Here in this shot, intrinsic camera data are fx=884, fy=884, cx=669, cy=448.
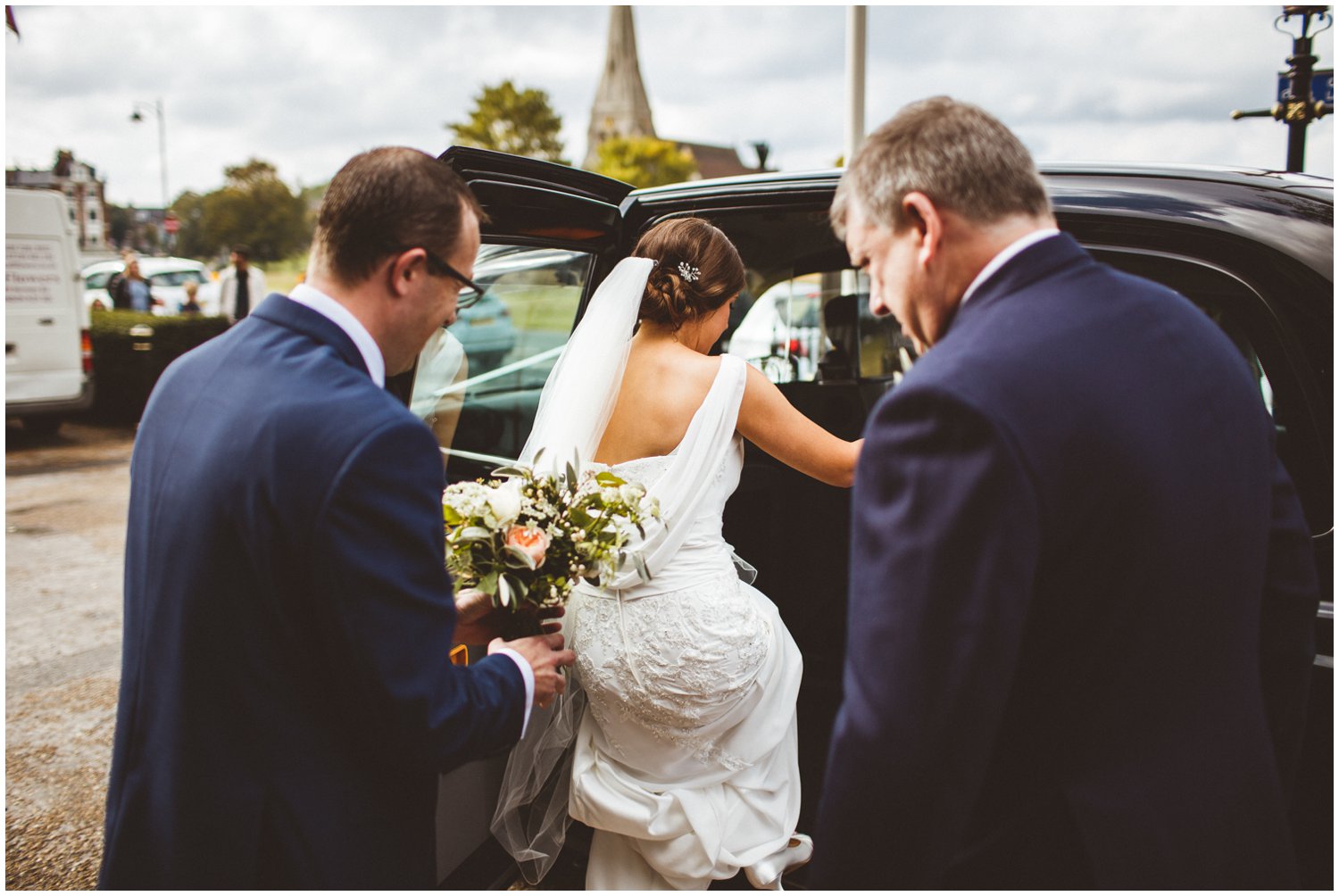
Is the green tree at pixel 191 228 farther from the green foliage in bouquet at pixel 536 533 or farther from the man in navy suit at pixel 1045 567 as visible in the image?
the man in navy suit at pixel 1045 567

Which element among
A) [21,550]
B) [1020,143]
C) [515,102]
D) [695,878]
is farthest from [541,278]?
[515,102]

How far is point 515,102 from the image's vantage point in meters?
37.5

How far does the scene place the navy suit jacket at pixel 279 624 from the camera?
4.22 ft

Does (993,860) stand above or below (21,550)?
above

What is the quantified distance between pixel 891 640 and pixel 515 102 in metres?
39.8

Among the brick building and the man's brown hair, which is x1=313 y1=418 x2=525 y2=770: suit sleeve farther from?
the brick building

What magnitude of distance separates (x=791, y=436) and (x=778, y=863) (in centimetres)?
127

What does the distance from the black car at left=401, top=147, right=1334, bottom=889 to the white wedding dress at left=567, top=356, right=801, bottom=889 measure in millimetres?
353

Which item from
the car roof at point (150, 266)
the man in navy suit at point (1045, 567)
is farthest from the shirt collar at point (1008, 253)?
the car roof at point (150, 266)

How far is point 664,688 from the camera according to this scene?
2514 mm

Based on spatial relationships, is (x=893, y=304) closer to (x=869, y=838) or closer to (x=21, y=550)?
(x=869, y=838)

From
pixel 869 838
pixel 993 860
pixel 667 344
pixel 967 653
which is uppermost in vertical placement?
pixel 667 344

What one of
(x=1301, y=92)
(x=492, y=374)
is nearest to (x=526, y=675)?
(x=492, y=374)

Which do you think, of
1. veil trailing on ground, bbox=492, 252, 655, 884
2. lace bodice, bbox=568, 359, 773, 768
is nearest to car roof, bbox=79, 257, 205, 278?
veil trailing on ground, bbox=492, 252, 655, 884
